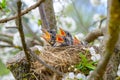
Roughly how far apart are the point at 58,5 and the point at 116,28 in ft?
9.08

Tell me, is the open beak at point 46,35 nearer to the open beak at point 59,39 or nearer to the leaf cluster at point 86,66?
the open beak at point 59,39

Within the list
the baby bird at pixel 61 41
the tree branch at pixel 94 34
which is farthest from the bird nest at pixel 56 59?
the tree branch at pixel 94 34

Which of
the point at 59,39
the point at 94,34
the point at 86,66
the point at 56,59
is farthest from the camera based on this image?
the point at 94,34

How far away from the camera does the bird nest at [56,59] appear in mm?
2135

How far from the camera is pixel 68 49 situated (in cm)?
254

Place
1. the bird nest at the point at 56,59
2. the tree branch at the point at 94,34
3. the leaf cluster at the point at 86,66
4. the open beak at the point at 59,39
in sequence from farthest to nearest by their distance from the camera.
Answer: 1. the tree branch at the point at 94,34
2. the open beak at the point at 59,39
3. the bird nest at the point at 56,59
4. the leaf cluster at the point at 86,66

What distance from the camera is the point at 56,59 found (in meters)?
2.30

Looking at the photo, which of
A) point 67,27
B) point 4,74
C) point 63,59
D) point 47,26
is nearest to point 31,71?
point 63,59

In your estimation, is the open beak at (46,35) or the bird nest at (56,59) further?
the open beak at (46,35)

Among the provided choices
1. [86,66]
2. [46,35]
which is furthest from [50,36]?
[86,66]

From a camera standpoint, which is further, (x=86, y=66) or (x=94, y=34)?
(x=94, y=34)

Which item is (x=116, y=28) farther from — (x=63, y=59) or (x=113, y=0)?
(x=63, y=59)

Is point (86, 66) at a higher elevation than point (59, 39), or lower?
lower

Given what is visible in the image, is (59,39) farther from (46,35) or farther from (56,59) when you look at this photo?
(56,59)
